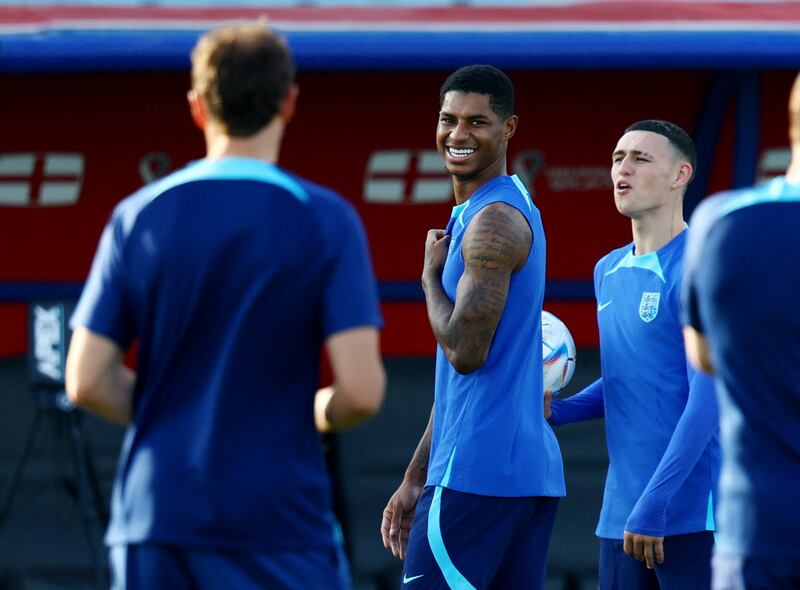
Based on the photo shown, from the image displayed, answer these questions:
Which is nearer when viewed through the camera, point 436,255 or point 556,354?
point 436,255

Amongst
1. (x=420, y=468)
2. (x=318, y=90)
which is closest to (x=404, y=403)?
(x=318, y=90)

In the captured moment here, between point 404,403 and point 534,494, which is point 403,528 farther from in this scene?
point 404,403

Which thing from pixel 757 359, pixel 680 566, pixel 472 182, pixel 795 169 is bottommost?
pixel 680 566

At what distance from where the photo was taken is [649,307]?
160 inches

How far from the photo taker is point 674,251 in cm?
416

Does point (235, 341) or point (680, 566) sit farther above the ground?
point (235, 341)

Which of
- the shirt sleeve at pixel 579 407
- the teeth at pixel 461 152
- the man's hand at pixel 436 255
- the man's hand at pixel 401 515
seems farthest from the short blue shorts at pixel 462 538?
the teeth at pixel 461 152

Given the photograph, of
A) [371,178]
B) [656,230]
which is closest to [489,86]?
[656,230]

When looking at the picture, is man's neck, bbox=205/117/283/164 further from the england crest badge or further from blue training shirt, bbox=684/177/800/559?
the england crest badge

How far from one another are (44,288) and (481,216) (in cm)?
353

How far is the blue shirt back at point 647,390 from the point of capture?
156 inches

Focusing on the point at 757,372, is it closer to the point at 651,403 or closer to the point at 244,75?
the point at 244,75

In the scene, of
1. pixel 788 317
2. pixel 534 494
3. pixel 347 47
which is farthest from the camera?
pixel 347 47

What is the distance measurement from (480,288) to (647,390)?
23.4 inches
